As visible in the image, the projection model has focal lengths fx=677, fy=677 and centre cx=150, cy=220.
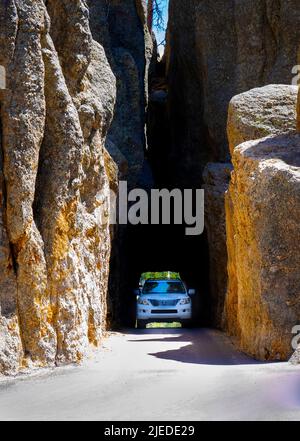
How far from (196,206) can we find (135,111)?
421 centimetres

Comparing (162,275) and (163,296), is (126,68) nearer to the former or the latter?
(163,296)

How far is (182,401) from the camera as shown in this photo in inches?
293

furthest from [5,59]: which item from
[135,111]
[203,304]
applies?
[203,304]

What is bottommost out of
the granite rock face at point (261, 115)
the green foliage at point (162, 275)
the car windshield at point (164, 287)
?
the green foliage at point (162, 275)

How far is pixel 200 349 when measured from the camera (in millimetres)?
13602

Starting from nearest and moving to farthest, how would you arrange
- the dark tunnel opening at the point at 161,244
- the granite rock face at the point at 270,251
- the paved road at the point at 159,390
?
1. the paved road at the point at 159,390
2. the granite rock face at the point at 270,251
3. the dark tunnel opening at the point at 161,244

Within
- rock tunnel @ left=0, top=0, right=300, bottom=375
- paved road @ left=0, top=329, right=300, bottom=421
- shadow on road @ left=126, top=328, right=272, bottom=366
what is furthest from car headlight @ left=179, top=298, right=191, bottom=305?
paved road @ left=0, top=329, right=300, bottom=421

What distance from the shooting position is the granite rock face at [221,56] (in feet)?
78.3

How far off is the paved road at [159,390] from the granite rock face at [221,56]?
14119 millimetres

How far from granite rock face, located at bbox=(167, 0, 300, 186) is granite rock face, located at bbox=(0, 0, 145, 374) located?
12011mm

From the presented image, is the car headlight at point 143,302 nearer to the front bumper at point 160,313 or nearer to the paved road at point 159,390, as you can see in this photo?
the front bumper at point 160,313

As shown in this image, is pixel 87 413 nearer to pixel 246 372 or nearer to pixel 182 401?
pixel 182 401

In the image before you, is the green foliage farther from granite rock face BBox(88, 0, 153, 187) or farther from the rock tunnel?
the rock tunnel

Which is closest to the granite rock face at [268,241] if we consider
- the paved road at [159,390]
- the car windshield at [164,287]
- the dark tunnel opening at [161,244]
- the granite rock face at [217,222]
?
the paved road at [159,390]
